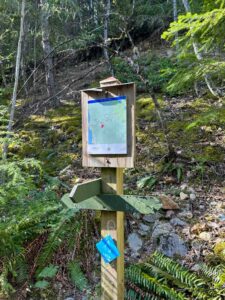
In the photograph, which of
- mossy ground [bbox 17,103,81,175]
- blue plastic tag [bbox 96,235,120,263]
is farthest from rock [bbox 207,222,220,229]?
mossy ground [bbox 17,103,81,175]

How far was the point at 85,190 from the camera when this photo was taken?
8.28 ft

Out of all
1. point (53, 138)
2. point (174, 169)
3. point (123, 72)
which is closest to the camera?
point (174, 169)

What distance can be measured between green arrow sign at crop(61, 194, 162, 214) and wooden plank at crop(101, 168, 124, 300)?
0.26 ft

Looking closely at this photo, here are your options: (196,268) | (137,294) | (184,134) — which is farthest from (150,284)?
(184,134)

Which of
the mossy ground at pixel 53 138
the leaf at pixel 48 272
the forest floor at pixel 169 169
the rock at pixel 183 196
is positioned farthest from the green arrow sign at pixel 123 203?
the mossy ground at pixel 53 138

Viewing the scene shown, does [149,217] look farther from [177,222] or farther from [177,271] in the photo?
[177,271]

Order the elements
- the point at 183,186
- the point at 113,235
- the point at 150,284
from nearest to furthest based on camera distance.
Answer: the point at 113,235 → the point at 150,284 → the point at 183,186

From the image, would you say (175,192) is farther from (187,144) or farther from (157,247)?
(187,144)

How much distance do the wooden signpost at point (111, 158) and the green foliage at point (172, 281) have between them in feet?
1.98

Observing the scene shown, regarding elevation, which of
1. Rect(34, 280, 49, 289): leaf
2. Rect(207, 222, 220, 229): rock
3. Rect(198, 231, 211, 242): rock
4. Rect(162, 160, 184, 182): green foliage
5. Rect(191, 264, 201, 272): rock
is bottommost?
Rect(34, 280, 49, 289): leaf

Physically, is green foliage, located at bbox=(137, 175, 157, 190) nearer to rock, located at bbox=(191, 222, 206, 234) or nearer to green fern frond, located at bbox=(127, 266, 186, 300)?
rock, located at bbox=(191, 222, 206, 234)

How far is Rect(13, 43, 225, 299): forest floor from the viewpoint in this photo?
3889 mm

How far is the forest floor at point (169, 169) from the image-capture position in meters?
3.89

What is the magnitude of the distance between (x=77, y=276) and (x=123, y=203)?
1375 mm
